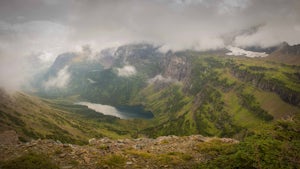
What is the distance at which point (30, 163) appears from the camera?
73.0ft

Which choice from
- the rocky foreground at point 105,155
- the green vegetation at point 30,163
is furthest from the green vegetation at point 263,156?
the green vegetation at point 30,163

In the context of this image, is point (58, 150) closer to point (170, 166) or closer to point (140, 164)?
point (140, 164)

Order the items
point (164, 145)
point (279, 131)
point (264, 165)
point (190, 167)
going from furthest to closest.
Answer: point (164, 145)
point (279, 131)
point (190, 167)
point (264, 165)

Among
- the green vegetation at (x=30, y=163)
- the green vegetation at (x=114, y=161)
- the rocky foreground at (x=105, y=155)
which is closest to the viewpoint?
the green vegetation at (x=30, y=163)

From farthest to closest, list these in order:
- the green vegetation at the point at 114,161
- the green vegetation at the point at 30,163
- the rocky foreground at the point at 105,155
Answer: the rocky foreground at the point at 105,155 → the green vegetation at the point at 114,161 → the green vegetation at the point at 30,163

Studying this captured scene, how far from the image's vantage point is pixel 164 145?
35.6 meters

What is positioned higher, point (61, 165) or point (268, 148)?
point (268, 148)

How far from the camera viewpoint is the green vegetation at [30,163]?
21.6 meters

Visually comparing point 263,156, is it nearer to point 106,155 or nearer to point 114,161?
point 114,161

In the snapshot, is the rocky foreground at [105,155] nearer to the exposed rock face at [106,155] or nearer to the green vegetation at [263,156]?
the exposed rock face at [106,155]

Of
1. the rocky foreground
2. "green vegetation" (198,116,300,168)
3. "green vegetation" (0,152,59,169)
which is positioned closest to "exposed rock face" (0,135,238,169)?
the rocky foreground

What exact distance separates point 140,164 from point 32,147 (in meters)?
13.7

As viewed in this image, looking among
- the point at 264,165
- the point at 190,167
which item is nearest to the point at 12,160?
the point at 190,167

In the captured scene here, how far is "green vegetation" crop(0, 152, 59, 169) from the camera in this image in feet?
70.9
